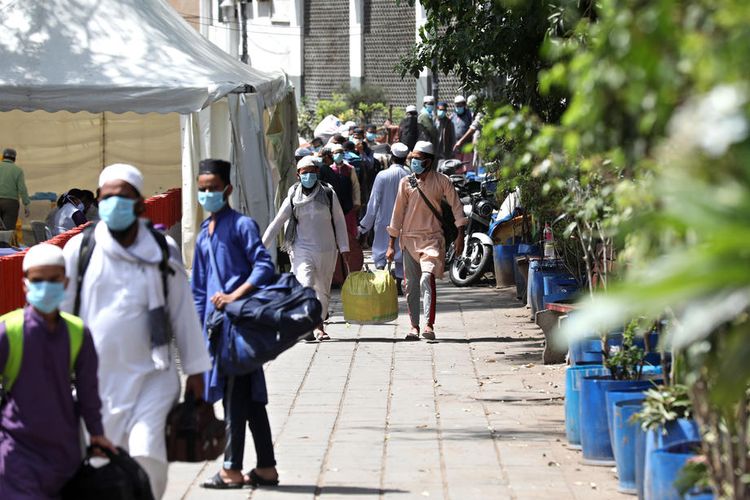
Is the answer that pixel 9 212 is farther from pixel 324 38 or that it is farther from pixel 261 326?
pixel 324 38

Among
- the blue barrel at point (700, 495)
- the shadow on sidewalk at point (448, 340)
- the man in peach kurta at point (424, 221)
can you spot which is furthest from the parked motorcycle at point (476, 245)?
the blue barrel at point (700, 495)

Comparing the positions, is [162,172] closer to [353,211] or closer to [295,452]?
[353,211]

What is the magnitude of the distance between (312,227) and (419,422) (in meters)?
3.83

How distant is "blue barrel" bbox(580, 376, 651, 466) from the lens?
7.97m

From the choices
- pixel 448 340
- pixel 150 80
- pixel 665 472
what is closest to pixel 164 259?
pixel 665 472

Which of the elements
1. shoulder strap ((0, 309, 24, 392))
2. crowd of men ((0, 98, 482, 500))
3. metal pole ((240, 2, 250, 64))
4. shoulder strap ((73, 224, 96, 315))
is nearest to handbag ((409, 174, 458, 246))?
crowd of men ((0, 98, 482, 500))

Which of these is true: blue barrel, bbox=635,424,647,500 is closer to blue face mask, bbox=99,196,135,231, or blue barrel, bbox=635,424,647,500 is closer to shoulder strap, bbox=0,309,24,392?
blue face mask, bbox=99,196,135,231

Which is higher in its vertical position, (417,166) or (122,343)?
(417,166)

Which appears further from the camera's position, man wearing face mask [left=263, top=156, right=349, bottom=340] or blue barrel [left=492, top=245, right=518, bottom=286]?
blue barrel [left=492, top=245, right=518, bottom=286]

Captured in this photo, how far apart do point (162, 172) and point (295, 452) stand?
15.0 meters

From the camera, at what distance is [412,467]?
8.05 metres

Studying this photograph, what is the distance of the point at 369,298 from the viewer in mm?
13211

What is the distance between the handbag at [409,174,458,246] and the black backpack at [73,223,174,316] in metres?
7.27

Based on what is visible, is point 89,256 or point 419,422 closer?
point 89,256
